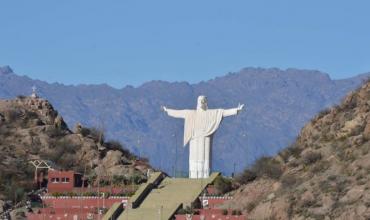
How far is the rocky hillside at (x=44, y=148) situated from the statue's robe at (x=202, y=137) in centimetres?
494

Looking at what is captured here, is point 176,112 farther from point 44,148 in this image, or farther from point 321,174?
point 321,174

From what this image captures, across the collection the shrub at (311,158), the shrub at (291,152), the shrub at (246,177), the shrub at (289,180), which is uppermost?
the shrub at (291,152)

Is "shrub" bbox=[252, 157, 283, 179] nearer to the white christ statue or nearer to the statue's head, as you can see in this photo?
the white christ statue

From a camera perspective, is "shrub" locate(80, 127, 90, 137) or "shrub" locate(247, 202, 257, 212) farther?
"shrub" locate(80, 127, 90, 137)

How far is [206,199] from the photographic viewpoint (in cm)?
11269

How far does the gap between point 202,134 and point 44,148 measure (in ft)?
62.8

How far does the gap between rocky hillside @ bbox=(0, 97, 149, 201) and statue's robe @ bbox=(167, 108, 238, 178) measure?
4.94m

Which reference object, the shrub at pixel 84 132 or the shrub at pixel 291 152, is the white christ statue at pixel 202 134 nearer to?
the shrub at pixel 291 152

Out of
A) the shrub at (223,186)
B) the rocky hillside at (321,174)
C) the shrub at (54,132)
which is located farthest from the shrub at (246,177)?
the shrub at (54,132)

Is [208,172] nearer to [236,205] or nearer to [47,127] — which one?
[236,205]

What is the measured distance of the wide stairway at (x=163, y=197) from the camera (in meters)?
109

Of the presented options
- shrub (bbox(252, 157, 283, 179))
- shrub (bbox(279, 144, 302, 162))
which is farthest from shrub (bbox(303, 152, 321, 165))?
shrub (bbox(279, 144, 302, 162))

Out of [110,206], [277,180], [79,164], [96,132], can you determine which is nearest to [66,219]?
[110,206]

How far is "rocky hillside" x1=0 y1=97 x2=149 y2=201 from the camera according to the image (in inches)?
5002
